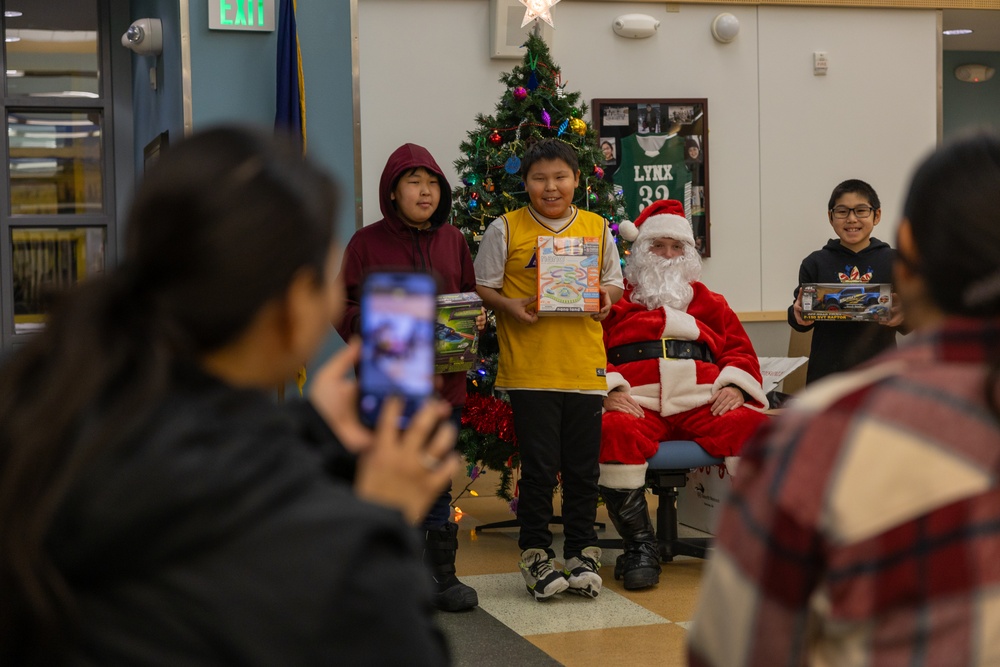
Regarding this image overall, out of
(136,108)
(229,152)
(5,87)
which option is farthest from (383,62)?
(229,152)

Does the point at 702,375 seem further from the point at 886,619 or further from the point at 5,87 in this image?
the point at 5,87

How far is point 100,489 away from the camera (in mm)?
808

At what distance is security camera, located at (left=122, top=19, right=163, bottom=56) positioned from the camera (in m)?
4.57

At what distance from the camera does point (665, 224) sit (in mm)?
4637

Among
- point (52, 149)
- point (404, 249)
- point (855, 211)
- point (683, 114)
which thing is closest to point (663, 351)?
point (855, 211)

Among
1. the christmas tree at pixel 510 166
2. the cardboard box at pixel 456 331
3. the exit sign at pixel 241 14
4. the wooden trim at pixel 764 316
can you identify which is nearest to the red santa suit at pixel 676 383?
the christmas tree at pixel 510 166

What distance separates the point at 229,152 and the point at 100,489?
291mm

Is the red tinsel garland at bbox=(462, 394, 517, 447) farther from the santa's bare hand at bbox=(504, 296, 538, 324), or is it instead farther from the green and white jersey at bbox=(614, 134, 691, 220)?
the green and white jersey at bbox=(614, 134, 691, 220)

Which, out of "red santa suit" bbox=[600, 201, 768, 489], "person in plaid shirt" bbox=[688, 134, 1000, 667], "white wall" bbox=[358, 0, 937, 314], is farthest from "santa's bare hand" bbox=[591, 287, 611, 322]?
"person in plaid shirt" bbox=[688, 134, 1000, 667]

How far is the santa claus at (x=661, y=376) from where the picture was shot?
415cm

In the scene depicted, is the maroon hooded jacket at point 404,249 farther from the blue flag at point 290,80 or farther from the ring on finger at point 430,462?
the ring on finger at point 430,462

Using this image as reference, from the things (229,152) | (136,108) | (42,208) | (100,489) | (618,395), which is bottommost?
(618,395)

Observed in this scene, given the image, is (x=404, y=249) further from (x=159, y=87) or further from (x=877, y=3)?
(x=877, y=3)

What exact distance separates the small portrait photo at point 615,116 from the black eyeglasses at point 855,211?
2460 mm
